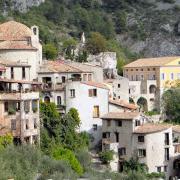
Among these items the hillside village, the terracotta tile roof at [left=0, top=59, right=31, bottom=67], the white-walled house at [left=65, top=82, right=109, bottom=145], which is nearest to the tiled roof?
the hillside village

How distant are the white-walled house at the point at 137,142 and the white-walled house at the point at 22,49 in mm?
8255

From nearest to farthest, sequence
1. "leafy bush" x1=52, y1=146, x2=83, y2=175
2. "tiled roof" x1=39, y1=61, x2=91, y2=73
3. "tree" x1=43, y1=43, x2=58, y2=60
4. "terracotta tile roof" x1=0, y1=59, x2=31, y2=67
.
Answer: "leafy bush" x1=52, y1=146, x2=83, y2=175 → "terracotta tile roof" x1=0, y1=59, x2=31, y2=67 → "tiled roof" x1=39, y1=61, x2=91, y2=73 → "tree" x1=43, y1=43, x2=58, y2=60

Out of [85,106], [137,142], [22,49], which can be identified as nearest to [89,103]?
[85,106]

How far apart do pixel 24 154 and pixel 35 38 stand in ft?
70.0

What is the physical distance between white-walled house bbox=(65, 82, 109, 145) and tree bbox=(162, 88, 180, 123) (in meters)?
19.5

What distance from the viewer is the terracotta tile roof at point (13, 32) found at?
2815 inches

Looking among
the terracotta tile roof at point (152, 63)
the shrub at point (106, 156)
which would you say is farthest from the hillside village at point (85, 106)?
the terracotta tile roof at point (152, 63)

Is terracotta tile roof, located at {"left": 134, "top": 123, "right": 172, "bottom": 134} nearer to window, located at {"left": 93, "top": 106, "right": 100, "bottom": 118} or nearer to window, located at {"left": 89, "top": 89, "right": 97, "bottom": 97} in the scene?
window, located at {"left": 93, "top": 106, "right": 100, "bottom": 118}

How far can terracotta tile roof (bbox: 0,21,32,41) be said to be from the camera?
7150cm

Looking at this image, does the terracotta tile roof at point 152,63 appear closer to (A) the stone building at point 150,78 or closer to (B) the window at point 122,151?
(A) the stone building at point 150,78

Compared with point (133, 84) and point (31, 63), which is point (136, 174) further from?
point (133, 84)

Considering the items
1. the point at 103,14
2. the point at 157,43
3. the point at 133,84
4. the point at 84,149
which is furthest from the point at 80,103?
the point at 103,14

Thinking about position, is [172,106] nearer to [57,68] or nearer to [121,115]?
[121,115]

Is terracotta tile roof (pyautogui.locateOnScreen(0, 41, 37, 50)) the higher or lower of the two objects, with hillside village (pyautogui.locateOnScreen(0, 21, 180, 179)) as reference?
higher
